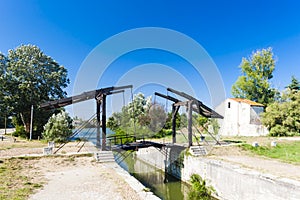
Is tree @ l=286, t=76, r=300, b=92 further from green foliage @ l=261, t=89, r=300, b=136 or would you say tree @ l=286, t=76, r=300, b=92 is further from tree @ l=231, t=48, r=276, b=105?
green foliage @ l=261, t=89, r=300, b=136

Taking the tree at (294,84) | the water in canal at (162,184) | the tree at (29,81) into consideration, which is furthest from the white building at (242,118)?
the tree at (29,81)

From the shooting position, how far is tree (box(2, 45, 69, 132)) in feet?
82.6

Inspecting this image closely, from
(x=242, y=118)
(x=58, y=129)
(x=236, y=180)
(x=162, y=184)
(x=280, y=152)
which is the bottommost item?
(x=162, y=184)

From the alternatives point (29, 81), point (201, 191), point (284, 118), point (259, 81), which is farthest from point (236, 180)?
point (259, 81)

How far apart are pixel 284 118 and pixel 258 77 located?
43.4ft

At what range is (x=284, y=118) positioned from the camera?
950 inches

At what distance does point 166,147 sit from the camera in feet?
52.6

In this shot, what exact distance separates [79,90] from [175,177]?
30.1 ft

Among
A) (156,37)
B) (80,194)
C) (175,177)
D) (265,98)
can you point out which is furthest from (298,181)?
(265,98)

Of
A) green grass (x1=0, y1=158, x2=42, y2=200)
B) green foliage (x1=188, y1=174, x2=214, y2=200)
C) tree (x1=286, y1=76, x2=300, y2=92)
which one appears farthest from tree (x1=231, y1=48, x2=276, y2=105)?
green grass (x1=0, y1=158, x2=42, y2=200)

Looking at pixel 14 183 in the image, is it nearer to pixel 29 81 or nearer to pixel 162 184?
pixel 162 184

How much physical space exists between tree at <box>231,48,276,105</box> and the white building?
873cm

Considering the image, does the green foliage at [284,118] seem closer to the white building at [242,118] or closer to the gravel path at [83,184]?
the white building at [242,118]

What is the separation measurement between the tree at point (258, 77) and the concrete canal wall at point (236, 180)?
26.3m
